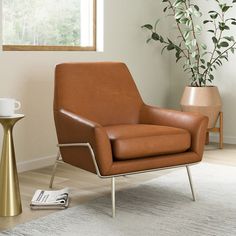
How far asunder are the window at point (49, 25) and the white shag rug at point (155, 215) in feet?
4.73

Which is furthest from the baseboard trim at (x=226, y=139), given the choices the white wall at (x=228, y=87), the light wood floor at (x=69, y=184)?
the light wood floor at (x=69, y=184)

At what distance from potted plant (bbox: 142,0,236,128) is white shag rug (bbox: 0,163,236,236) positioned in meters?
1.35

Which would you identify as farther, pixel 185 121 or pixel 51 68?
pixel 51 68

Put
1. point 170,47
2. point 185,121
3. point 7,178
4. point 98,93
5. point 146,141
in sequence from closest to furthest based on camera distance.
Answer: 1. point 7,178
2. point 146,141
3. point 185,121
4. point 98,93
5. point 170,47

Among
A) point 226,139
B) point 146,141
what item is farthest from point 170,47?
point 146,141

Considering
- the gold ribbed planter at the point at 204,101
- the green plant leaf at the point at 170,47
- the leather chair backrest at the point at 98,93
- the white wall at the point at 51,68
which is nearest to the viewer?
the leather chair backrest at the point at 98,93

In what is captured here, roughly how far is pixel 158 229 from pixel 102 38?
2325 mm

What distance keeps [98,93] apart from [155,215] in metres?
0.99

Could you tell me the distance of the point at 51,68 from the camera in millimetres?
3932

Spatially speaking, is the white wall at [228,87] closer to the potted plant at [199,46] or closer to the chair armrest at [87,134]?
the potted plant at [199,46]

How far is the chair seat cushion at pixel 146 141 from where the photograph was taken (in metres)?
2.71

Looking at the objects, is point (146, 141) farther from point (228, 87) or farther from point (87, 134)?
point (228, 87)

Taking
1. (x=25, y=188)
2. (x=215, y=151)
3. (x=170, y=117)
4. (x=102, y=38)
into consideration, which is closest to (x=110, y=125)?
(x=170, y=117)

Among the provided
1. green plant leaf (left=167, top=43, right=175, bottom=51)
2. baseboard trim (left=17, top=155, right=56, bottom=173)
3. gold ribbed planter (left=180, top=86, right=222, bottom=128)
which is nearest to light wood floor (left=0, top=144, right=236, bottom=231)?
baseboard trim (left=17, top=155, right=56, bottom=173)
